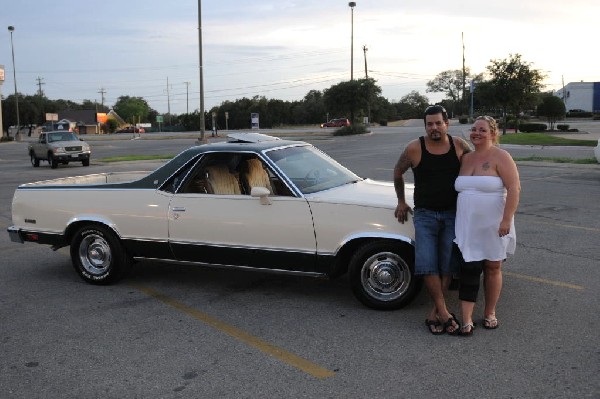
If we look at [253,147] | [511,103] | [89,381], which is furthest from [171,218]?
[511,103]

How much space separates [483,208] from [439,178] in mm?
448

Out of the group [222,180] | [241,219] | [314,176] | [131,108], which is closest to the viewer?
[241,219]

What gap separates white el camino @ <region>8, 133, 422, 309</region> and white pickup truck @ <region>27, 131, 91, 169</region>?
19.7 meters

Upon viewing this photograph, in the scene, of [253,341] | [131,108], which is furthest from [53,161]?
[131,108]

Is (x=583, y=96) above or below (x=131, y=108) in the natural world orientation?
below

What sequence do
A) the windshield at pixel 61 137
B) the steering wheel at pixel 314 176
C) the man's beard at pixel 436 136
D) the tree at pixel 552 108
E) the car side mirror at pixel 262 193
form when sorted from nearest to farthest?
the man's beard at pixel 436 136, the car side mirror at pixel 262 193, the steering wheel at pixel 314 176, the windshield at pixel 61 137, the tree at pixel 552 108

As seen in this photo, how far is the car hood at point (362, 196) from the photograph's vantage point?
521cm

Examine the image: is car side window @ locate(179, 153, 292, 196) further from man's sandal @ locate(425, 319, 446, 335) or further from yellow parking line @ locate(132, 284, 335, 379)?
man's sandal @ locate(425, 319, 446, 335)

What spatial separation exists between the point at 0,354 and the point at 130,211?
1.96 metres

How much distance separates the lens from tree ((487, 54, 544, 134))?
38188mm

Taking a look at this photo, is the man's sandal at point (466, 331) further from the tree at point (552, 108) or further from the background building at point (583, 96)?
the background building at point (583, 96)

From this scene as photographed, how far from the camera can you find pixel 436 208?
4672 millimetres

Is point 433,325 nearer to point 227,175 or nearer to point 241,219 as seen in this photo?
point 241,219

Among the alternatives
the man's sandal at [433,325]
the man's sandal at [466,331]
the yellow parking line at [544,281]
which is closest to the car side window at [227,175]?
the man's sandal at [433,325]
